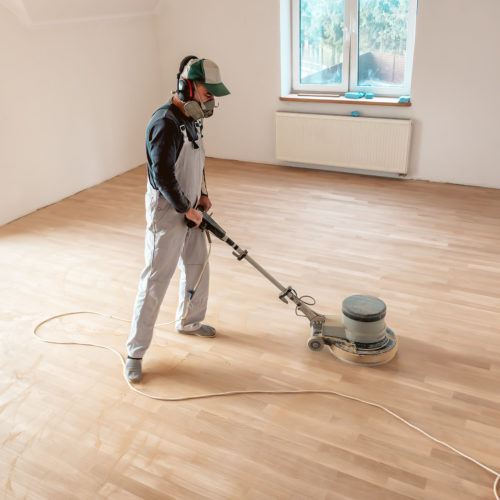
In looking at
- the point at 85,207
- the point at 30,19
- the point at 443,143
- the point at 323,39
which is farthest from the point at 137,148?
the point at 443,143

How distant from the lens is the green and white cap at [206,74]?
7.04 feet

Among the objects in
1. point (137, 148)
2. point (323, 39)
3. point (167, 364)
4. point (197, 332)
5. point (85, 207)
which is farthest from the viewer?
point (137, 148)

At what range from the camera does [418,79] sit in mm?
4695

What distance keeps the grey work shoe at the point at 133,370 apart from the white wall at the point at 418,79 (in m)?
3.52

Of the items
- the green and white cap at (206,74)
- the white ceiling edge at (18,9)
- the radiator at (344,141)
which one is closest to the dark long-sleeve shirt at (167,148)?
the green and white cap at (206,74)

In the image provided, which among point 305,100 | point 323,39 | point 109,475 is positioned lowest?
point 109,475

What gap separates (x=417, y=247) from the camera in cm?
377

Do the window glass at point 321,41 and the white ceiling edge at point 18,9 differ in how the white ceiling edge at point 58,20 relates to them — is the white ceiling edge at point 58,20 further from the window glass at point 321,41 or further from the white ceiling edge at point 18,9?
the window glass at point 321,41

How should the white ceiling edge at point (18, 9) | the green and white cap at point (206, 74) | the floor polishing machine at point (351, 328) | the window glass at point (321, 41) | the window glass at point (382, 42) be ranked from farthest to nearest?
1. the window glass at point (321, 41)
2. the window glass at point (382, 42)
3. the white ceiling edge at point (18, 9)
4. the floor polishing machine at point (351, 328)
5. the green and white cap at point (206, 74)

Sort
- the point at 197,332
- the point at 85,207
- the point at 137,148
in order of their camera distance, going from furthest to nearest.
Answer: the point at 137,148, the point at 85,207, the point at 197,332

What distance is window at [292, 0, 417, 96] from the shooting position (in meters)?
4.79

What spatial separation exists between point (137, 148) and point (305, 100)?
195cm

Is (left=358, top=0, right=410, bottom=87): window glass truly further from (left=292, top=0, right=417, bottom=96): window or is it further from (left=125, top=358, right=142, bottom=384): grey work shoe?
(left=125, top=358, right=142, bottom=384): grey work shoe

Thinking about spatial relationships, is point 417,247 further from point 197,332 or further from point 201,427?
point 201,427
